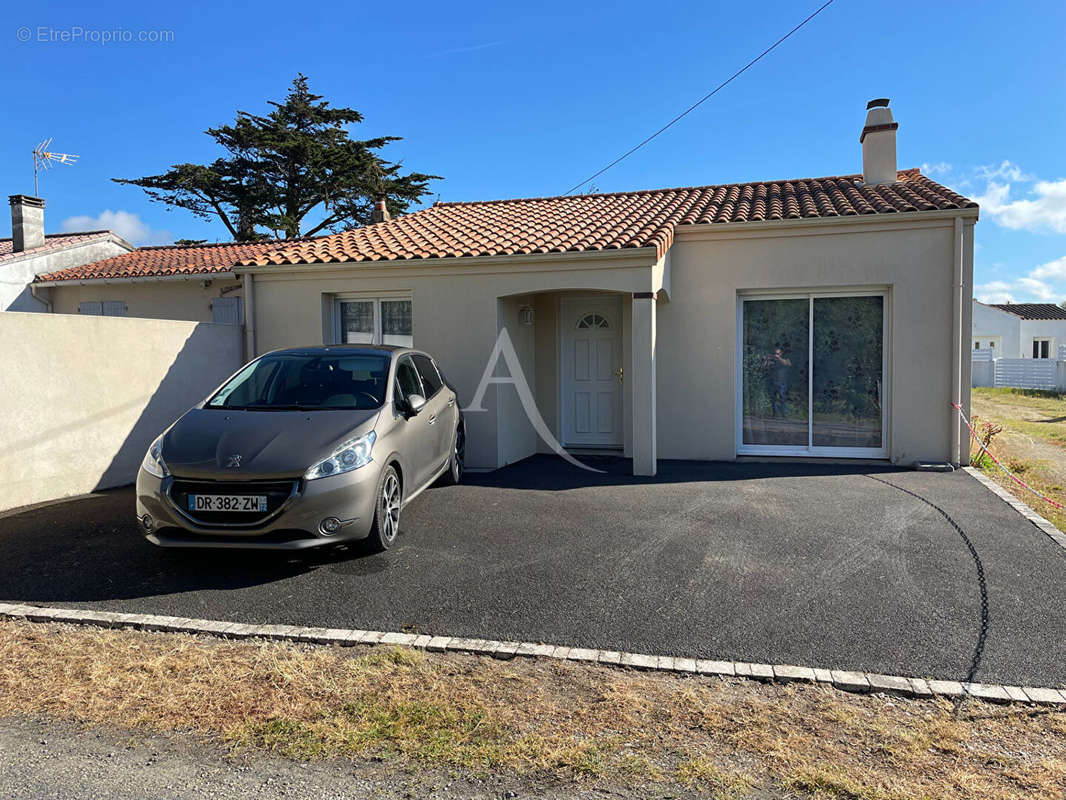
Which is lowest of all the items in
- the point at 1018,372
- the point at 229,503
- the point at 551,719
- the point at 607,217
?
the point at 551,719

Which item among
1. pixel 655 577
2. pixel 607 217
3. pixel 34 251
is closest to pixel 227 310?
pixel 34 251

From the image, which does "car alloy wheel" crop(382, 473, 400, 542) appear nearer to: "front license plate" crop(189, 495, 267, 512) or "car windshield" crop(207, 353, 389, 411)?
"car windshield" crop(207, 353, 389, 411)

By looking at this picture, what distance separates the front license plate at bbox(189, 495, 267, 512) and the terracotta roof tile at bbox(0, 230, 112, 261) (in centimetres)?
1659

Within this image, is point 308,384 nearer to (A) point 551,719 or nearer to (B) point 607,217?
(A) point 551,719

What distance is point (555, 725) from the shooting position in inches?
131

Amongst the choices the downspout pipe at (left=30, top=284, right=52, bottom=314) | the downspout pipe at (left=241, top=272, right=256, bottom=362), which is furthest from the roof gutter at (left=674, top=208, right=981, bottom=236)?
the downspout pipe at (left=30, top=284, right=52, bottom=314)

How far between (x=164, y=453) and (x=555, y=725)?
372cm

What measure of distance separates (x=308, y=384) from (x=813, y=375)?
7.00 meters

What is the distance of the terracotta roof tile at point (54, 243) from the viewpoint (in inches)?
723

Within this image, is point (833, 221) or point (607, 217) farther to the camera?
point (607, 217)

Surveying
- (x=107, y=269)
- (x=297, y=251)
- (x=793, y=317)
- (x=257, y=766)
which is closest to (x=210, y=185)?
(x=107, y=269)

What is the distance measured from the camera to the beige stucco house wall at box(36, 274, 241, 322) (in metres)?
17.0

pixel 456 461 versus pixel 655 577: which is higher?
pixel 456 461

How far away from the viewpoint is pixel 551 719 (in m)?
3.38
